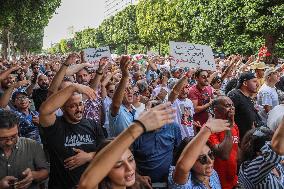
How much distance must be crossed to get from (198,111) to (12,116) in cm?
371

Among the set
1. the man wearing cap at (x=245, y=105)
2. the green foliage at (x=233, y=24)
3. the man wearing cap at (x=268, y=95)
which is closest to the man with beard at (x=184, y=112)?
the man wearing cap at (x=245, y=105)

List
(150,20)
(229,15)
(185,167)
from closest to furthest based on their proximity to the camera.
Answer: (185,167) → (229,15) → (150,20)

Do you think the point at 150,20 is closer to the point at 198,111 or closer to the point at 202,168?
the point at 198,111

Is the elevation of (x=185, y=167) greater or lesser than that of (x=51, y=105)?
lesser

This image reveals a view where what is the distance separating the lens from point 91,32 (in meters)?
104

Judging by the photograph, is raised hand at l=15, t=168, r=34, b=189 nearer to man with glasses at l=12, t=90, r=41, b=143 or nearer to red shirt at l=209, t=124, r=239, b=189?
red shirt at l=209, t=124, r=239, b=189

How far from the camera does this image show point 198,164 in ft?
11.0

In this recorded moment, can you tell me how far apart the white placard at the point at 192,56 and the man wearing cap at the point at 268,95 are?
43.1 inches

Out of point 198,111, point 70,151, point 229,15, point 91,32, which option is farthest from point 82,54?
point 91,32

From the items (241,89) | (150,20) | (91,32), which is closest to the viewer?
(241,89)

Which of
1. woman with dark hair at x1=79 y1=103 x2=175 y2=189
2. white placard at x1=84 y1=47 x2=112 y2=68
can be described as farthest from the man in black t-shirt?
white placard at x1=84 y1=47 x2=112 y2=68

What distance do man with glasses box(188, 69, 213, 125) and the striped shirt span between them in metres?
3.36

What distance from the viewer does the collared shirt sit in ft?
11.6

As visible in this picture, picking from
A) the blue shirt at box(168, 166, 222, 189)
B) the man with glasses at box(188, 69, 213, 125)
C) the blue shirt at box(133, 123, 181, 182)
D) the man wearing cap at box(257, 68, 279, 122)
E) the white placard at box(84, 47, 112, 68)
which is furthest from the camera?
the white placard at box(84, 47, 112, 68)
